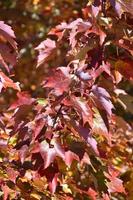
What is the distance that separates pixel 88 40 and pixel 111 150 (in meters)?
0.86

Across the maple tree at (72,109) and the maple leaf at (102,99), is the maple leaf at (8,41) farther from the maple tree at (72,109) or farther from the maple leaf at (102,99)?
the maple leaf at (102,99)

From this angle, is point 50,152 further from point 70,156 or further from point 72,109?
point 72,109

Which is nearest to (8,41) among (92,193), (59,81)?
(59,81)

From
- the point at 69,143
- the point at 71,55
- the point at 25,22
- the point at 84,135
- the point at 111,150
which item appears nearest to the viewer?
the point at 84,135

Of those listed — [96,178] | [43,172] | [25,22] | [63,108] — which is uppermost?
[25,22]

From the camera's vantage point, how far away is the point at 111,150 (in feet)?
7.59

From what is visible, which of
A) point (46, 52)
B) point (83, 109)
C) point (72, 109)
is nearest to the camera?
point (83, 109)

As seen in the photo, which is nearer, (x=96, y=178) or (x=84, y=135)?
(x=84, y=135)

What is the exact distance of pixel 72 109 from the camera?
157 cm

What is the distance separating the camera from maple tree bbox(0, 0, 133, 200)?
147 cm

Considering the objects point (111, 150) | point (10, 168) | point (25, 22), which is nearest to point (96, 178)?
point (10, 168)

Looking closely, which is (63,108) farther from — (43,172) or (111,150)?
(111,150)

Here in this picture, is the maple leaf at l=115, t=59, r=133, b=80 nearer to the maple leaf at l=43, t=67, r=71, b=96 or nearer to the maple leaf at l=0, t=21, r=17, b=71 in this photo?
the maple leaf at l=43, t=67, r=71, b=96

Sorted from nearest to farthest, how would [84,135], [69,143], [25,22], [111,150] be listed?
[84,135]
[69,143]
[111,150]
[25,22]
